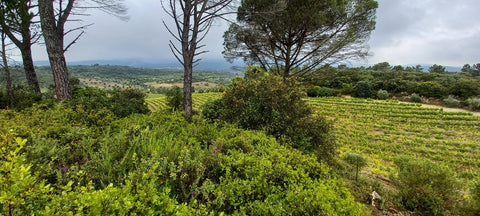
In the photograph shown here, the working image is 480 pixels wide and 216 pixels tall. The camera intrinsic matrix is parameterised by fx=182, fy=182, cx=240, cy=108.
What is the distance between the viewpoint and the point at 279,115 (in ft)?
14.5

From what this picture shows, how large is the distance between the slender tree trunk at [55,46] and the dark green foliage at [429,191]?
29.4 ft

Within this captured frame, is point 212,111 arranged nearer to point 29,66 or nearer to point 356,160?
point 356,160

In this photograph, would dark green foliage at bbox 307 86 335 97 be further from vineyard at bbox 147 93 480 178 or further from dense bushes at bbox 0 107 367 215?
dense bushes at bbox 0 107 367 215

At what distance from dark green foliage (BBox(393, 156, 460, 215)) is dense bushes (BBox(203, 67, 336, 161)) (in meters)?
1.62

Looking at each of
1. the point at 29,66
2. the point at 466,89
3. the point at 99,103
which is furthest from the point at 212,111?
the point at 466,89

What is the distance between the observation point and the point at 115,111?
4.98 m

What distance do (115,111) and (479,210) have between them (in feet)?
27.6

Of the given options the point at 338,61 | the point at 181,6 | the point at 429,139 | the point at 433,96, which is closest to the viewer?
the point at 181,6

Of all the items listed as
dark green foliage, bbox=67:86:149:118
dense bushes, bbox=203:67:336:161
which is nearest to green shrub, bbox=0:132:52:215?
dense bushes, bbox=203:67:336:161

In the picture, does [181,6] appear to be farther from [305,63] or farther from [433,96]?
[433,96]

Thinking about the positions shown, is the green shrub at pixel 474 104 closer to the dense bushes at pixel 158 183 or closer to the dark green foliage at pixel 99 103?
the dense bushes at pixel 158 183

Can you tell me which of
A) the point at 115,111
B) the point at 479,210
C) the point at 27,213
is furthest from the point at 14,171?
the point at 479,210

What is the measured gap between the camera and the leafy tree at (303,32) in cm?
782

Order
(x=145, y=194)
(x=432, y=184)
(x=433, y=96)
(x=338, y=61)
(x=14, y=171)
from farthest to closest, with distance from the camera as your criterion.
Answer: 1. (x=433, y=96)
2. (x=338, y=61)
3. (x=432, y=184)
4. (x=145, y=194)
5. (x=14, y=171)
